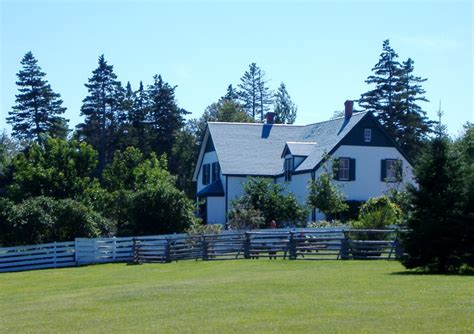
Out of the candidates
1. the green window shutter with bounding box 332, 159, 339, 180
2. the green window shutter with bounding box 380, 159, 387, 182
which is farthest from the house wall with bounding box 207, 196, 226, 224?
the green window shutter with bounding box 380, 159, 387, 182

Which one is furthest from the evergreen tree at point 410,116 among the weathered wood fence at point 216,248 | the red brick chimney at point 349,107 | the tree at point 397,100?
the weathered wood fence at point 216,248

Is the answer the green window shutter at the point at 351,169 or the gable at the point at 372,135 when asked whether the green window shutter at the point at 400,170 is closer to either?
the gable at the point at 372,135

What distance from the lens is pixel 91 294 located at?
74.6 feet

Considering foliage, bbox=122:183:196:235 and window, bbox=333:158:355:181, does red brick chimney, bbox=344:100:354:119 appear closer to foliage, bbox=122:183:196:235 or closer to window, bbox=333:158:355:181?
window, bbox=333:158:355:181

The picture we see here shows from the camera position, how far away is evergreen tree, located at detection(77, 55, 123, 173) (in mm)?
82000

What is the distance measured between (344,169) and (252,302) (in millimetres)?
36763

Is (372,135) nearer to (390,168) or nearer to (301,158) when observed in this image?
(390,168)

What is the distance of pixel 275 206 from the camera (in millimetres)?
49156

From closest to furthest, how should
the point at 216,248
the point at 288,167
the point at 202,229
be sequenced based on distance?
the point at 216,248 → the point at 202,229 → the point at 288,167

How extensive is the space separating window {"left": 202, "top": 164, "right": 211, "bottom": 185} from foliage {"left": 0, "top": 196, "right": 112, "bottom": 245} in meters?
19.0

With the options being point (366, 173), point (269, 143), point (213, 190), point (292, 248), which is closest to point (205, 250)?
point (292, 248)

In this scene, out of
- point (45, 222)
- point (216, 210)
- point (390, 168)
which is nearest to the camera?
point (45, 222)

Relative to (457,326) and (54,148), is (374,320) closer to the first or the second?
(457,326)

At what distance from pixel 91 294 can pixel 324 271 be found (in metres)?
7.90
